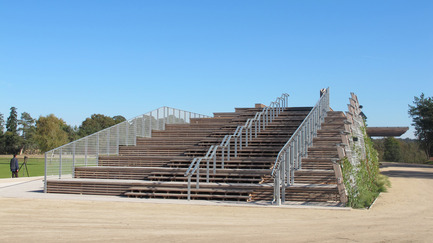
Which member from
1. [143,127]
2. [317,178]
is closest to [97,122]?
[143,127]

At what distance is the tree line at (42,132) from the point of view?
54903 millimetres

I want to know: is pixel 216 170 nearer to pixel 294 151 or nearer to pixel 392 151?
pixel 294 151

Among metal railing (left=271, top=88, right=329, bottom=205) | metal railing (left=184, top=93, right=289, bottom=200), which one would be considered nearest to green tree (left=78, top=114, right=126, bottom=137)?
metal railing (left=184, top=93, right=289, bottom=200)

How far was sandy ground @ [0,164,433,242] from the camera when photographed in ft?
26.2

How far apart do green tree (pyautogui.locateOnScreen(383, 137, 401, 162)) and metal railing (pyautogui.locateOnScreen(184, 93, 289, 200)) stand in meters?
48.4

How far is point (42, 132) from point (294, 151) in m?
48.3

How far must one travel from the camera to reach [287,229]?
8781 millimetres

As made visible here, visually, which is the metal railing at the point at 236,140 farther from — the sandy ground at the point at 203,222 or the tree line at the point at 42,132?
the tree line at the point at 42,132

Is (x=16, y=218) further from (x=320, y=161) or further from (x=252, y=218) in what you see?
(x=320, y=161)

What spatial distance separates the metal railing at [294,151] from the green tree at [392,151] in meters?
51.6

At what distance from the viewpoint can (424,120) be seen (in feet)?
160

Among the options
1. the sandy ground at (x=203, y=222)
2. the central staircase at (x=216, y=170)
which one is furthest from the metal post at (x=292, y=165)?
the sandy ground at (x=203, y=222)

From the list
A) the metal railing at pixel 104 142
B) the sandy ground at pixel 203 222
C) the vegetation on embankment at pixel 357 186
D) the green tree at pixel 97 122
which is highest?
the green tree at pixel 97 122

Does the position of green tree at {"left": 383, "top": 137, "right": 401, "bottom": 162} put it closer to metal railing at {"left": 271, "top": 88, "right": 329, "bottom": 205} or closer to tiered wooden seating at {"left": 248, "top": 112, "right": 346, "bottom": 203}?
metal railing at {"left": 271, "top": 88, "right": 329, "bottom": 205}
